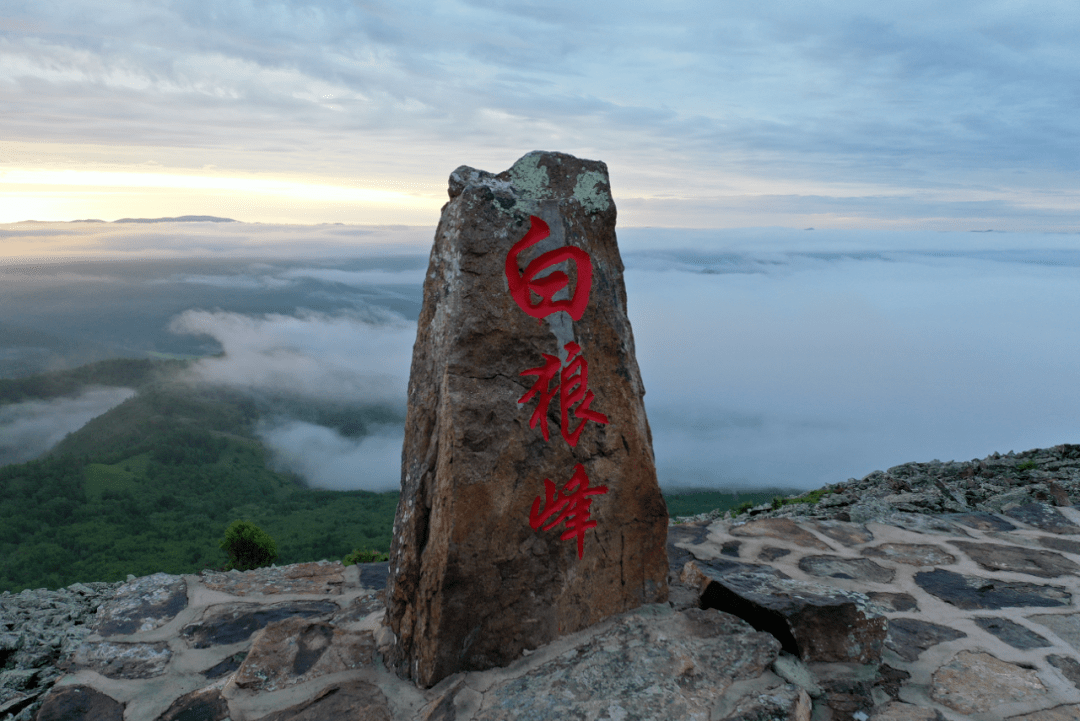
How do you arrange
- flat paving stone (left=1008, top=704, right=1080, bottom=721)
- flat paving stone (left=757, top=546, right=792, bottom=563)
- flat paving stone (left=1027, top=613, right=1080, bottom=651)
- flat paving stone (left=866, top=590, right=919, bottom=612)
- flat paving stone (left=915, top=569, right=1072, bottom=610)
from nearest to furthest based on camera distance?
flat paving stone (left=1008, top=704, right=1080, bottom=721) < flat paving stone (left=1027, top=613, right=1080, bottom=651) < flat paving stone (left=866, top=590, right=919, bottom=612) < flat paving stone (left=915, top=569, right=1072, bottom=610) < flat paving stone (left=757, top=546, right=792, bottom=563)

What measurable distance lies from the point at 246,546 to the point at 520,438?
510cm

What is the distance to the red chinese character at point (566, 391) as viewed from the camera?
3.39m

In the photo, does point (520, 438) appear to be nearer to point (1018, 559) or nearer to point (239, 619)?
point (239, 619)

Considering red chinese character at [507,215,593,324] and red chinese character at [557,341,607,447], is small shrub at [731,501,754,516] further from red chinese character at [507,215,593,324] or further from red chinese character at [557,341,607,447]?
red chinese character at [507,215,593,324]

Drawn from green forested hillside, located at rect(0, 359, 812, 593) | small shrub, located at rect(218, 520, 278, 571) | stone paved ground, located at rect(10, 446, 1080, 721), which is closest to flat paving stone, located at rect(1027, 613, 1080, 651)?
stone paved ground, located at rect(10, 446, 1080, 721)

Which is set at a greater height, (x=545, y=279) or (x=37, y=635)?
(x=545, y=279)

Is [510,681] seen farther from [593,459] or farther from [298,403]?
[298,403]

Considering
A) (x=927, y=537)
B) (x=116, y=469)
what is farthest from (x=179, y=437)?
(x=927, y=537)

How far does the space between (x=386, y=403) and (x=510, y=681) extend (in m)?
74.6

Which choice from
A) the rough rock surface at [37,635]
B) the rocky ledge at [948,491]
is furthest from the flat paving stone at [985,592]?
the rough rock surface at [37,635]

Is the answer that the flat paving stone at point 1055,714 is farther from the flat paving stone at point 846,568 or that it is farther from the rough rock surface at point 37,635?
the rough rock surface at point 37,635

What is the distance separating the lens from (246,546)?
23.1 feet

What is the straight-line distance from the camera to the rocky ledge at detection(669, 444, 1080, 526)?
6.89 m

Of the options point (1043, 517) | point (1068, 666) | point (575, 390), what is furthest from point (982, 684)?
point (1043, 517)
